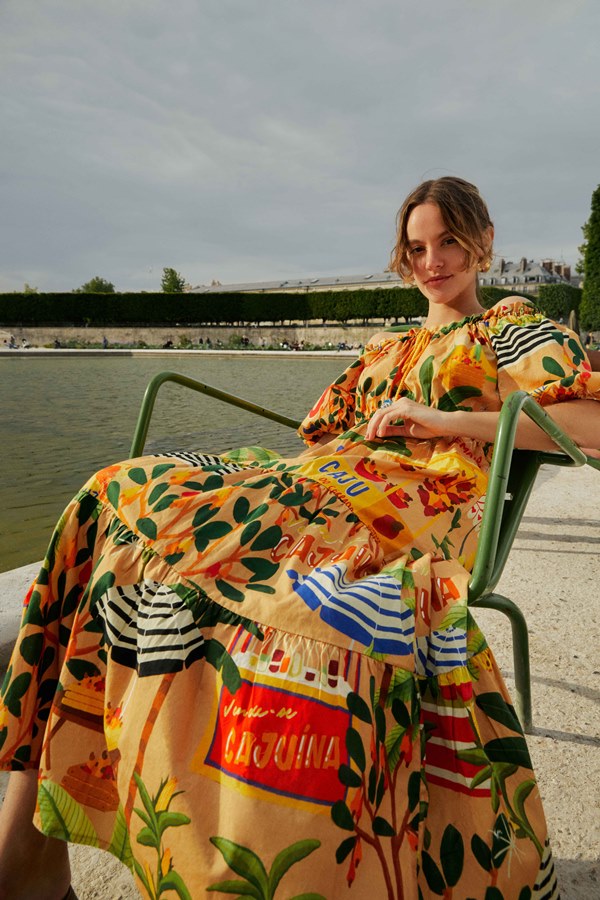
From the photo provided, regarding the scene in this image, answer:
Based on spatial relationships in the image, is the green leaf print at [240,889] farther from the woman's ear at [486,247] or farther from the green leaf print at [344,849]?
the woman's ear at [486,247]

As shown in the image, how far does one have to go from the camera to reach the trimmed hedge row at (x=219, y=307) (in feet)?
134

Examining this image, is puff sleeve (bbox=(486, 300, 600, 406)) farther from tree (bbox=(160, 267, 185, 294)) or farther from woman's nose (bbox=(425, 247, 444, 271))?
tree (bbox=(160, 267, 185, 294))

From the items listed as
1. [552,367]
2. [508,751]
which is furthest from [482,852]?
[552,367]

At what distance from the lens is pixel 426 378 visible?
1583mm

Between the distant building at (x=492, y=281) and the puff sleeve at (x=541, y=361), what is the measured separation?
56.5 m

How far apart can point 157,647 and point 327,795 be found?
30 centimetres

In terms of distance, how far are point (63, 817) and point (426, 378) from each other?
1.16 m

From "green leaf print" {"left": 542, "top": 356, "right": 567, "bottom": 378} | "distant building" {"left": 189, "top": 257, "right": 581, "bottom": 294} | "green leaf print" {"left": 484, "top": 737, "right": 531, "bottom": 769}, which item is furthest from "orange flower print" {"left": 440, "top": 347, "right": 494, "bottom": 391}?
"distant building" {"left": 189, "top": 257, "right": 581, "bottom": 294}

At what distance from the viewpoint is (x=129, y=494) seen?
1.10 m

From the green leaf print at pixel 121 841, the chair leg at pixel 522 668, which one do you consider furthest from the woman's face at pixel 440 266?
the green leaf print at pixel 121 841

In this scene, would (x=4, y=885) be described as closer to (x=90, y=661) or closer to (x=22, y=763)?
(x=22, y=763)

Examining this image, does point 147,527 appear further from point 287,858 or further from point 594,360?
Result: point 594,360

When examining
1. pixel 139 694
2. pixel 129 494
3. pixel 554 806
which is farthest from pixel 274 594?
pixel 554 806

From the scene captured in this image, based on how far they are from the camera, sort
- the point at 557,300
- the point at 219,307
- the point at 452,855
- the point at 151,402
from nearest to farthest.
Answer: the point at 452,855 → the point at 151,402 → the point at 219,307 → the point at 557,300
